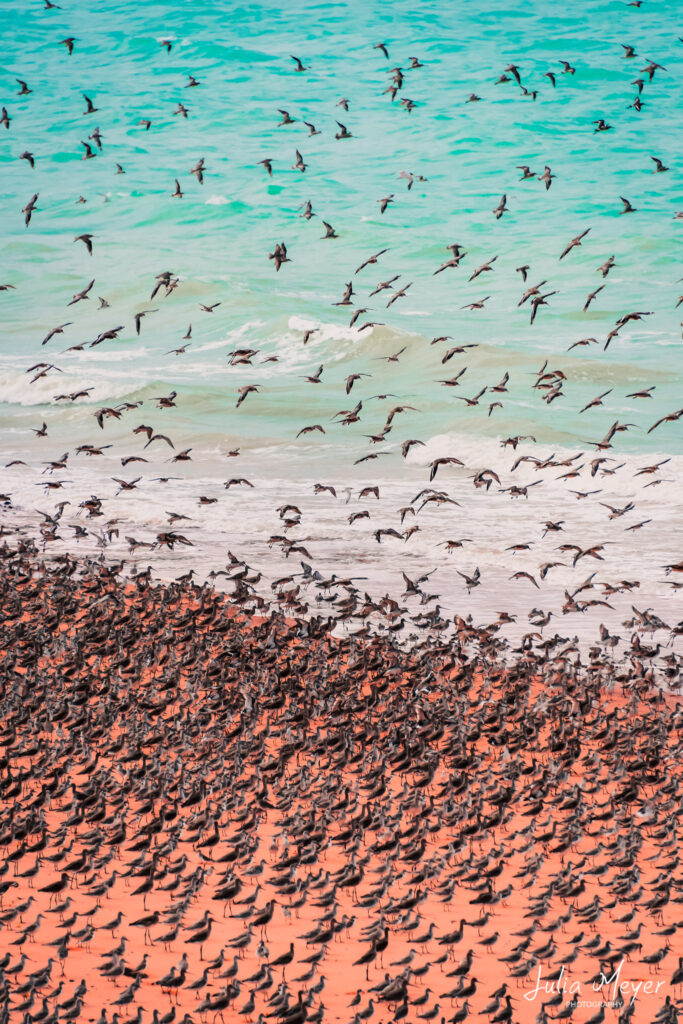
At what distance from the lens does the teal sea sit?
103ft

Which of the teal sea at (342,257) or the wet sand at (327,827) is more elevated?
the wet sand at (327,827)

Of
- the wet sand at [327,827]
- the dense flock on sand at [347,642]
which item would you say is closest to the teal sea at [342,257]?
the dense flock on sand at [347,642]

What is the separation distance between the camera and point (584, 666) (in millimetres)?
14734

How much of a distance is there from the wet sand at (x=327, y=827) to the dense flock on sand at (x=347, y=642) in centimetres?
4

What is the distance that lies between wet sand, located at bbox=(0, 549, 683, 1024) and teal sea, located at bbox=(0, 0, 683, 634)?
6126 mm

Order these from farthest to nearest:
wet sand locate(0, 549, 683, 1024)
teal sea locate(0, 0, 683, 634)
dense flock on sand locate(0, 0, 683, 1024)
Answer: teal sea locate(0, 0, 683, 634)
dense flock on sand locate(0, 0, 683, 1024)
wet sand locate(0, 549, 683, 1024)

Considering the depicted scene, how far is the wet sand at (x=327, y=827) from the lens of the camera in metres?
8.62

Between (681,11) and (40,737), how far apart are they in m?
Answer: 84.7

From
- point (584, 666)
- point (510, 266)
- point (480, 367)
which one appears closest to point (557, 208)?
point (510, 266)

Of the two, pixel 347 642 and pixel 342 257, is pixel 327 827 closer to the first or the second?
pixel 347 642

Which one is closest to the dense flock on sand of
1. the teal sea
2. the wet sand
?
the wet sand

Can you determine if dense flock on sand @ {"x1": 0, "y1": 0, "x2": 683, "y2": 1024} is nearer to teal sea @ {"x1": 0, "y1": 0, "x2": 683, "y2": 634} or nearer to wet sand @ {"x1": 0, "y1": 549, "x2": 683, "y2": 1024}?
wet sand @ {"x1": 0, "y1": 549, "x2": 683, "y2": 1024}

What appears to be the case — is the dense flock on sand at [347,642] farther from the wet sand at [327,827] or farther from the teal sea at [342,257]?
the teal sea at [342,257]

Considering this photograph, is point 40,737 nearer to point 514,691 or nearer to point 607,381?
point 514,691
